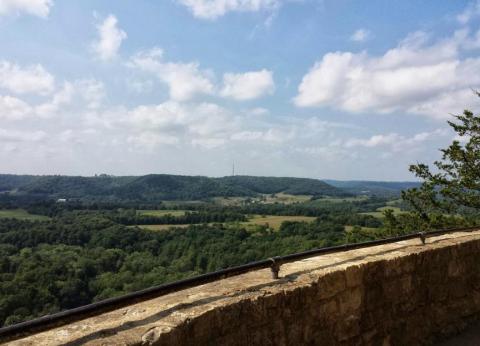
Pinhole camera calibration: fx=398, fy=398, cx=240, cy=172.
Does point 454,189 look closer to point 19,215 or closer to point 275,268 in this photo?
point 275,268

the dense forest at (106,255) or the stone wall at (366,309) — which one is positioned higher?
the stone wall at (366,309)

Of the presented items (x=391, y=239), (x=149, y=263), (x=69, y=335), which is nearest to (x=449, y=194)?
(x=391, y=239)

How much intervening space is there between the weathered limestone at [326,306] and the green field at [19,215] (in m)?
100

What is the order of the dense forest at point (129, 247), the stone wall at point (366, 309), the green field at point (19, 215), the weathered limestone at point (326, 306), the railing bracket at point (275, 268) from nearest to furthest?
the weathered limestone at point (326, 306)
the stone wall at point (366, 309)
the railing bracket at point (275, 268)
the dense forest at point (129, 247)
the green field at point (19, 215)

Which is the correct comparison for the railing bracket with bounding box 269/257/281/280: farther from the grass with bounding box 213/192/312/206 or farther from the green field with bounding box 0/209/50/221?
the grass with bounding box 213/192/312/206

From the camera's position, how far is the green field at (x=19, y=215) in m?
92.6

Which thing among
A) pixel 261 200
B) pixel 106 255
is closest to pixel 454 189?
pixel 106 255

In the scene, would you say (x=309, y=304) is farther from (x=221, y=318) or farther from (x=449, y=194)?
(x=449, y=194)

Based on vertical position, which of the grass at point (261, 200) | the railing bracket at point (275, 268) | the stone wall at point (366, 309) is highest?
the railing bracket at point (275, 268)

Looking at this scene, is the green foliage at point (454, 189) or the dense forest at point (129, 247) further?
the dense forest at point (129, 247)

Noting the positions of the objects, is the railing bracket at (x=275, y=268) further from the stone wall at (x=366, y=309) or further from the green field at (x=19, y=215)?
the green field at (x=19, y=215)

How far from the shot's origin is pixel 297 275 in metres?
3.22

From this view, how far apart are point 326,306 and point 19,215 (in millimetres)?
109685

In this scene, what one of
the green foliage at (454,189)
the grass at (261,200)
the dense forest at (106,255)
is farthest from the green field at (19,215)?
the green foliage at (454,189)
